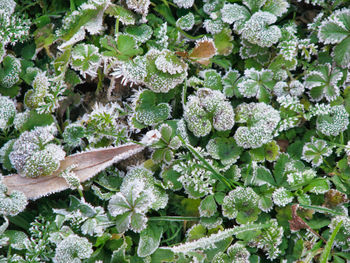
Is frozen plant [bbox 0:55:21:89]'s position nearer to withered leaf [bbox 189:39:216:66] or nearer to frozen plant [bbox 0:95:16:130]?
frozen plant [bbox 0:95:16:130]

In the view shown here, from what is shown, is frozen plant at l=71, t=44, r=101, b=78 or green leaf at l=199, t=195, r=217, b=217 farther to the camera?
frozen plant at l=71, t=44, r=101, b=78

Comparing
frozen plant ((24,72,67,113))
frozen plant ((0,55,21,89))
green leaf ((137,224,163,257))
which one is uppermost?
frozen plant ((0,55,21,89))

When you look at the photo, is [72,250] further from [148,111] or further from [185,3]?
[185,3]

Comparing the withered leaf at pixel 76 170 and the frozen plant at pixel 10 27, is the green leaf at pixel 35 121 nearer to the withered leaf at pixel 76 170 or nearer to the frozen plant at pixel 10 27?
the withered leaf at pixel 76 170

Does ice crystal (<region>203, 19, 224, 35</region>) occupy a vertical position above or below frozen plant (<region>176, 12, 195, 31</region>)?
below

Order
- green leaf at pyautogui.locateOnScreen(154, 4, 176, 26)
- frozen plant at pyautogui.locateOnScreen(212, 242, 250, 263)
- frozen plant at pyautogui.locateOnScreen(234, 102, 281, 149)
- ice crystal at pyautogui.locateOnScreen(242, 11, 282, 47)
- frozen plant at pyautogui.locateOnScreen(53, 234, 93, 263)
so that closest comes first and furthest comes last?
frozen plant at pyautogui.locateOnScreen(53, 234, 93, 263), frozen plant at pyautogui.locateOnScreen(212, 242, 250, 263), frozen plant at pyautogui.locateOnScreen(234, 102, 281, 149), ice crystal at pyautogui.locateOnScreen(242, 11, 282, 47), green leaf at pyautogui.locateOnScreen(154, 4, 176, 26)

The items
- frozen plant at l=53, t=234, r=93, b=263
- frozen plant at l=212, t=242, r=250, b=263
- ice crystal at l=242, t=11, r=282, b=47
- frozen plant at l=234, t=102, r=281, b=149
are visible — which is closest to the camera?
frozen plant at l=53, t=234, r=93, b=263

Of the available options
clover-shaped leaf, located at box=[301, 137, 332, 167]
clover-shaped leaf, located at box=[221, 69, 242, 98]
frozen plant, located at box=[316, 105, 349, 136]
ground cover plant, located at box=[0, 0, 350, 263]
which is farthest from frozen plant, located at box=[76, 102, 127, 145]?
frozen plant, located at box=[316, 105, 349, 136]
